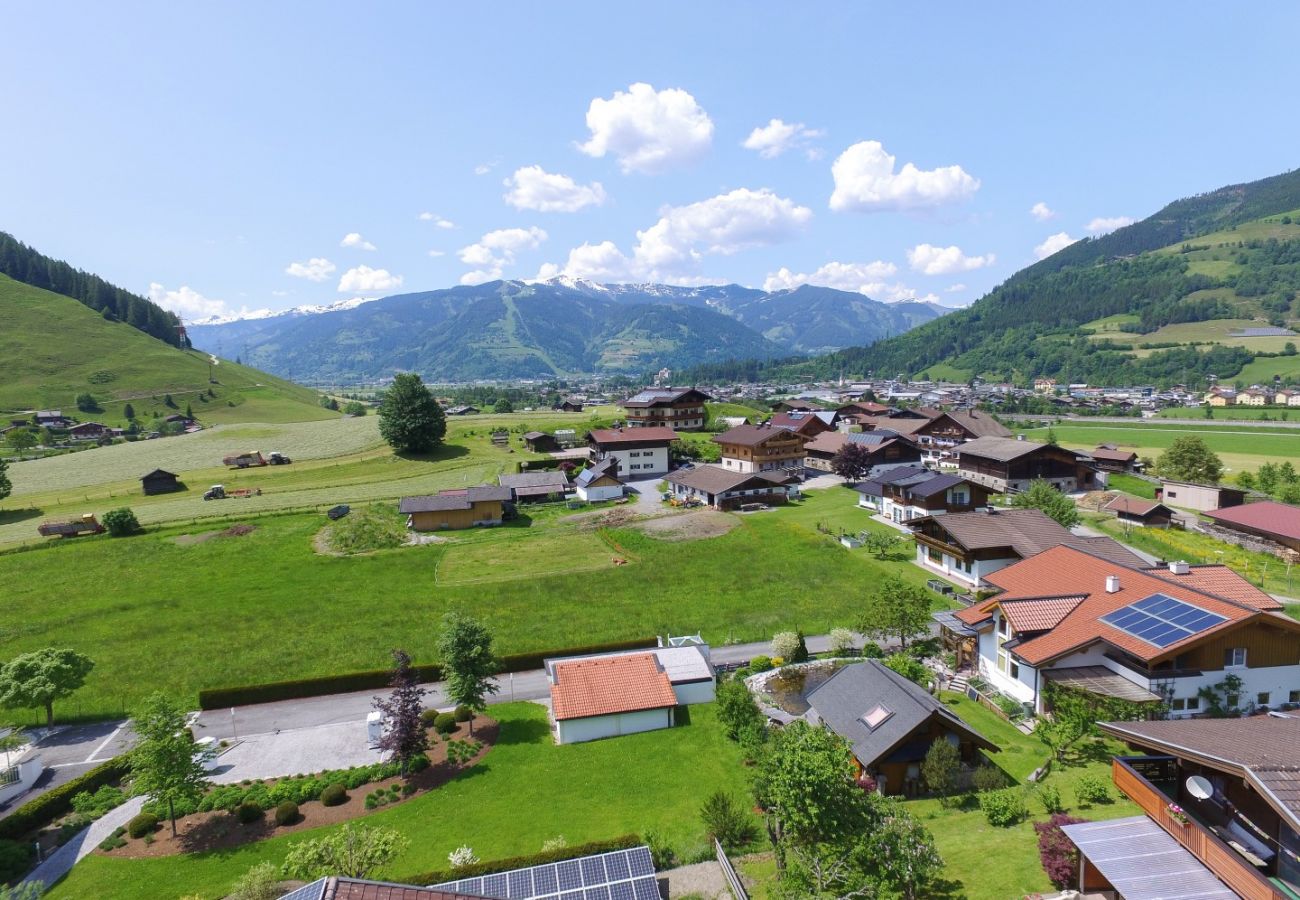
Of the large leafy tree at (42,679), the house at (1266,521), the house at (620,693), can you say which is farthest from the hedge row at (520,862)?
the house at (1266,521)

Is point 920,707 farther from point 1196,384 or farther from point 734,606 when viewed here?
point 1196,384

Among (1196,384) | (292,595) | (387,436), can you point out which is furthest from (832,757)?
(1196,384)

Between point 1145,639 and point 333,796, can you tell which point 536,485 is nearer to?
point 333,796

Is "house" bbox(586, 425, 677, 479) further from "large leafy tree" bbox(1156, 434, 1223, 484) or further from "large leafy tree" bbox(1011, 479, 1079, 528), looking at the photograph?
"large leafy tree" bbox(1156, 434, 1223, 484)

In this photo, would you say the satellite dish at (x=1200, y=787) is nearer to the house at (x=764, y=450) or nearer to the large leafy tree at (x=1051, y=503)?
the large leafy tree at (x=1051, y=503)

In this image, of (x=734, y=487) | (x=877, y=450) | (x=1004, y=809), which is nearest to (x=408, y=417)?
(x=734, y=487)

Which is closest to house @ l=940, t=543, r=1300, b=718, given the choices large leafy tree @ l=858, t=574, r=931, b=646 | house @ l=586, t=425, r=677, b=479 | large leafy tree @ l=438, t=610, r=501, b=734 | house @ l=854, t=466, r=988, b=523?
large leafy tree @ l=858, t=574, r=931, b=646
